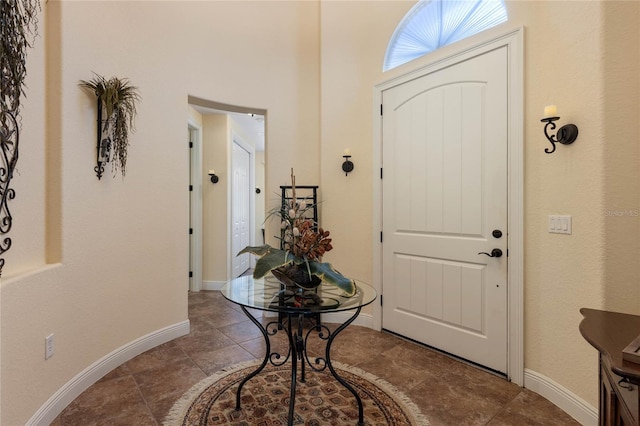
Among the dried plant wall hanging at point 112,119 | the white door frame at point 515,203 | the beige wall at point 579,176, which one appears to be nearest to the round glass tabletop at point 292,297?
the white door frame at point 515,203

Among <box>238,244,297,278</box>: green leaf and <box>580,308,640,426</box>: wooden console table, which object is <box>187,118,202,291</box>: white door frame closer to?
<box>238,244,297,278</box>: green leaf

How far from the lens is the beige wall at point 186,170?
5.39ft

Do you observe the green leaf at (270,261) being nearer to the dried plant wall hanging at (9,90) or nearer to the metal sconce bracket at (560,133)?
the dried plant wall hanging at (9,90)

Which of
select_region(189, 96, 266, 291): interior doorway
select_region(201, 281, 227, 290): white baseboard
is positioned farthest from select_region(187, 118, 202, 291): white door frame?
select_region(201, 281, 227, 290): white baseboard

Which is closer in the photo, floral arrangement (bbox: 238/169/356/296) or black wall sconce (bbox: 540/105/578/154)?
floral arrangement (bbox: 238/169/356/296)

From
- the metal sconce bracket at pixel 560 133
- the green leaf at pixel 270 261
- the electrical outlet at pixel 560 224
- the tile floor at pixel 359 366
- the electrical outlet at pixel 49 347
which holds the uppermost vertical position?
the metal sconce bracket at pixel 560 133

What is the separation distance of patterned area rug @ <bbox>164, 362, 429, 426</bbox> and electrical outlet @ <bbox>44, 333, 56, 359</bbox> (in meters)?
0.74

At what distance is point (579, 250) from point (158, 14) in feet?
11.4

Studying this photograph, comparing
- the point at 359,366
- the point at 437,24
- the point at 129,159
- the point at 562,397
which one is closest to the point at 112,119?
the point at 129,159

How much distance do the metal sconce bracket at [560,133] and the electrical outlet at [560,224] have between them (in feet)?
1.30

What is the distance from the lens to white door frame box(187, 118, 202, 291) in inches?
173

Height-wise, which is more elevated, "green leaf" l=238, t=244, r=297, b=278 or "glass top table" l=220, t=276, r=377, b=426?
"green leaf" l=238, t=244, r=297, b=278

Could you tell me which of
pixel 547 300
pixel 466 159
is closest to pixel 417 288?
pixel 547 300

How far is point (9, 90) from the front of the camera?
4.66 feet
